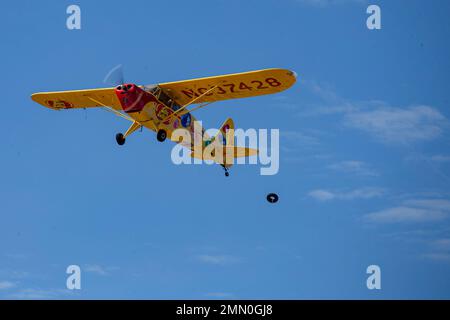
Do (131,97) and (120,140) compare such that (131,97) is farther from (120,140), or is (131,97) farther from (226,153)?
(226,153)

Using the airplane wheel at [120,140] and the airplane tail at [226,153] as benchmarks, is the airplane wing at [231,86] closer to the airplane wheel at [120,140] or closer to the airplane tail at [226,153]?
the airplane wheel at [120,140]

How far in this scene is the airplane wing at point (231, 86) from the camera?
26516 mm

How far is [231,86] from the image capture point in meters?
27.8

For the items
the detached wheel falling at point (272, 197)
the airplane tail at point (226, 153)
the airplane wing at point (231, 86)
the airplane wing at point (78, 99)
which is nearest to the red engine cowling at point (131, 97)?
the airplane wing at point (231, 86)

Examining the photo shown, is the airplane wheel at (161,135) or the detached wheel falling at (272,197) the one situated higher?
the airplane wheel at (161,135)

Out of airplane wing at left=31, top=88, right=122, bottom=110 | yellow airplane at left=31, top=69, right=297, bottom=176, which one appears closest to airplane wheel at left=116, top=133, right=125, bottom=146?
yellow airplane at left=31, top=69, right=297, bottom=176

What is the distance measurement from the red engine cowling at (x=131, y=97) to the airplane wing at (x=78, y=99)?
10.8ft

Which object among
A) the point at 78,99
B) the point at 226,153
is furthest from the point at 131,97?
the point at 226,153

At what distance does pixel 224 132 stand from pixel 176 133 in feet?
14.5

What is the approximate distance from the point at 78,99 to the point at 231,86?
720 centimetres

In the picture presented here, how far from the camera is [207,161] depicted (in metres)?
31.1

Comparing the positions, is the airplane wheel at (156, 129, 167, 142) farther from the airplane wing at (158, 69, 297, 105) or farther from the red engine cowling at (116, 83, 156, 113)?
the airplane wing at (158, 69, 297, 105)
